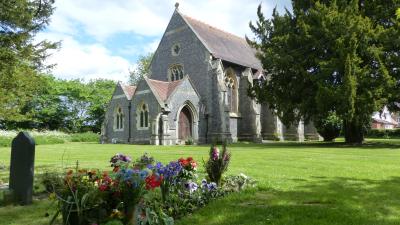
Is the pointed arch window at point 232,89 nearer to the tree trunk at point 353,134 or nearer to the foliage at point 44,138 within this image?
the tree trunk at point 353,134

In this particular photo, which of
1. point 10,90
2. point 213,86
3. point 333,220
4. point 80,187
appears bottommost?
point 333,220

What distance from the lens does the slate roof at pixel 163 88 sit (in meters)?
29.0

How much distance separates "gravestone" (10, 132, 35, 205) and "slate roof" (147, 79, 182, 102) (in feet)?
72.1

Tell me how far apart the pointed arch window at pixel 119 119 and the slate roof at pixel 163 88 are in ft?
14.7

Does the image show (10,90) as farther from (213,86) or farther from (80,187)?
(213,86)

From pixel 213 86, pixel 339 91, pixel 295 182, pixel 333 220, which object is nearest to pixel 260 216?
pixel 333 220

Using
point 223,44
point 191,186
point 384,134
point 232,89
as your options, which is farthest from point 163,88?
point 384,134

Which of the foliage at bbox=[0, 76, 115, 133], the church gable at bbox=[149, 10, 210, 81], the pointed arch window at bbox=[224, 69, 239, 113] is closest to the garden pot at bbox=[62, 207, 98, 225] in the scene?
the church gable at bbox=[149, 10, 210, 81]

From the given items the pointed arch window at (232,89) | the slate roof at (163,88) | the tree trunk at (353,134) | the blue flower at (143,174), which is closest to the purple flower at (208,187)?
the blue flower at (143,174)

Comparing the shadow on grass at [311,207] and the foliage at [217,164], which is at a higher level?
the foliage at [217,164]

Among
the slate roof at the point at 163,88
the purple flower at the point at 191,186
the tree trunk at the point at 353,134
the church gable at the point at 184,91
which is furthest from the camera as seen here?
the slate roof at the point at 163,88

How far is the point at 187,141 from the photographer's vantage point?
94.9ft

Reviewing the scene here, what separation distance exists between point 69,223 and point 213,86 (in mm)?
26883

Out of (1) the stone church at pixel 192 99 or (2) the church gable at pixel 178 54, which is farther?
(2) the church gable at pixel 178 54
